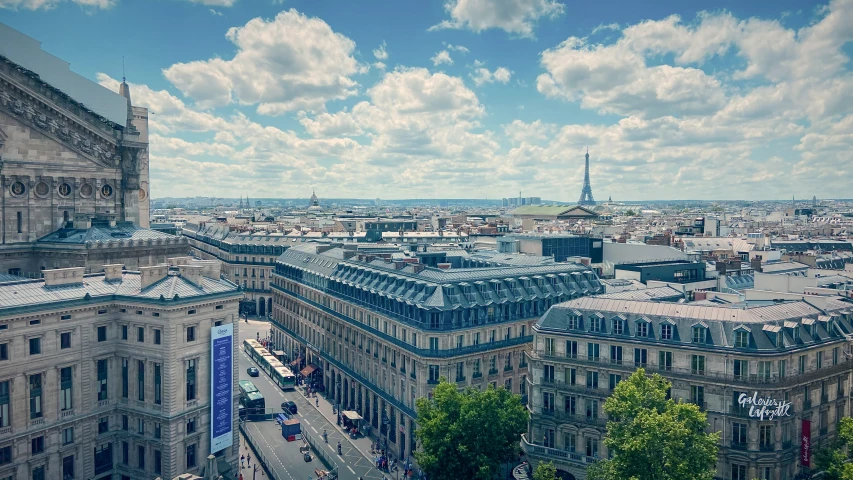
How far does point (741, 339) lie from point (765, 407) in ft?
21.0

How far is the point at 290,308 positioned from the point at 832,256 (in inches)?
4254

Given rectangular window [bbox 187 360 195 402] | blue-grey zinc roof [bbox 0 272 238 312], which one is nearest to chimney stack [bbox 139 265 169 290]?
blue-grey zinc roof [bbox 0 272 238 312]

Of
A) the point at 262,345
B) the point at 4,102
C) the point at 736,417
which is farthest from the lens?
the point at 262,345

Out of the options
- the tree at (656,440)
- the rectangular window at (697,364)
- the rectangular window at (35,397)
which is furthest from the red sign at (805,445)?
the rectangular window at (35,397)

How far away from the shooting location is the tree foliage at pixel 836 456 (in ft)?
178

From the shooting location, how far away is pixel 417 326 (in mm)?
78312

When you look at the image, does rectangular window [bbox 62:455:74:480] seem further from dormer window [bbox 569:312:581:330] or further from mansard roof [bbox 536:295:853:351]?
dormer window [bbox 569:312:581:330]

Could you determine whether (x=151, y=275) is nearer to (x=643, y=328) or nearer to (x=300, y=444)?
(x=300, y=444)

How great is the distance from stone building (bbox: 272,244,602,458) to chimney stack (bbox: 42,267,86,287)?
35976 millimetres

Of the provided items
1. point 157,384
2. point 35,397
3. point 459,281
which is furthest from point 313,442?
point 35,397

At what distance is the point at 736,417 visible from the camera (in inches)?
2409

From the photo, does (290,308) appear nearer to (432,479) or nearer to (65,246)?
(65,246)

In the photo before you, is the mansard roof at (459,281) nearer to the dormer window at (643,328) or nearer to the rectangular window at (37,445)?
the dormer window at (643,328)

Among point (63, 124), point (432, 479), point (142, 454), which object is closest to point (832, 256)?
point (432, 479)
